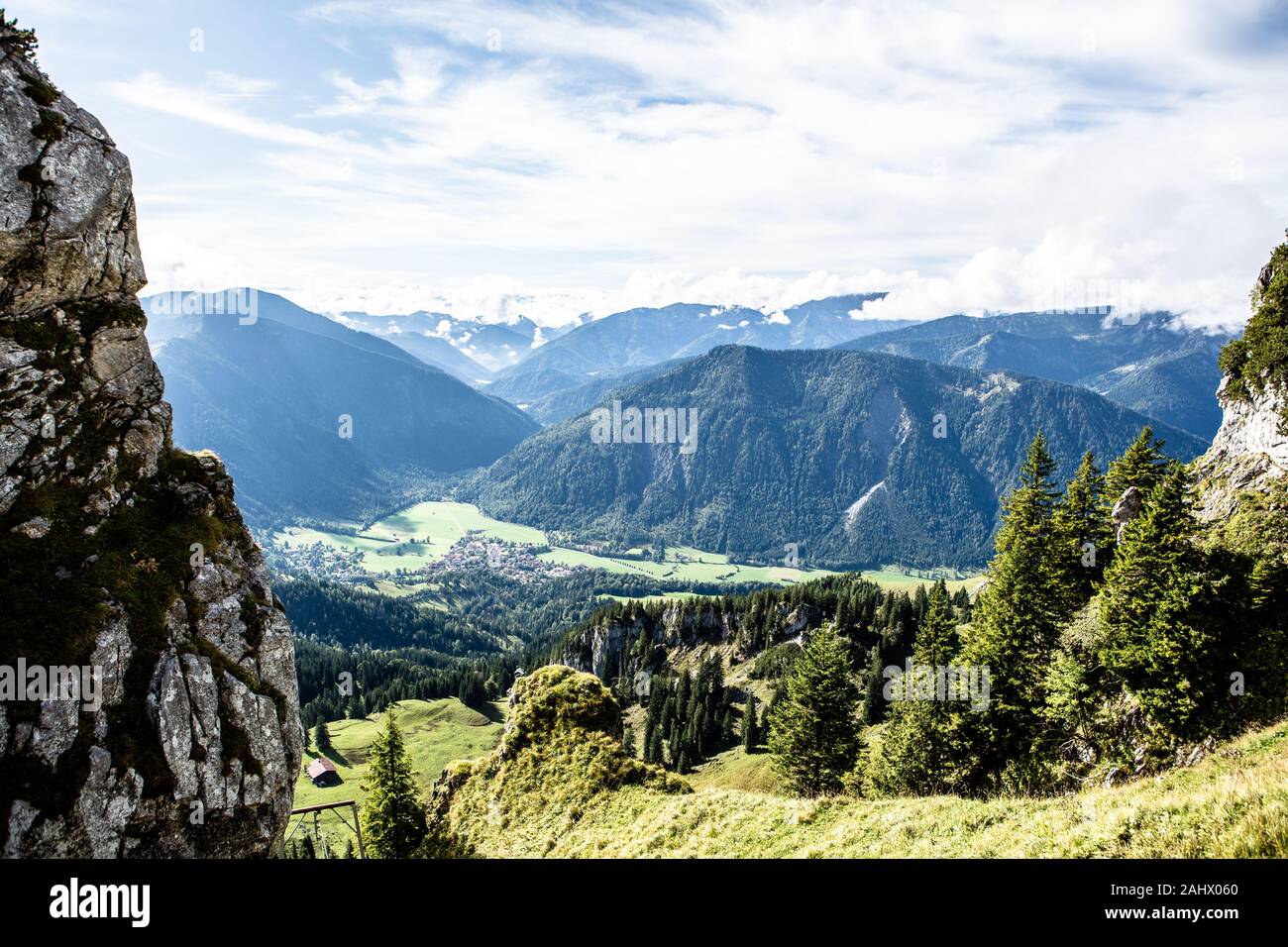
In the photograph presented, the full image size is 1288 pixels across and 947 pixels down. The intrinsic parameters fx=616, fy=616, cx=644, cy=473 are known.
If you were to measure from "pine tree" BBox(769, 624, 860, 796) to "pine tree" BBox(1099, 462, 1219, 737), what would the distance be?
733 inches

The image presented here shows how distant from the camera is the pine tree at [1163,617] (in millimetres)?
29766

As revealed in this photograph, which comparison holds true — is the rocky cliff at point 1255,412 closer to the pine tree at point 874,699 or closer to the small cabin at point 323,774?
the pine tree at point 874,699

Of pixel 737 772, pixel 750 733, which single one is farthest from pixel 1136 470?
pixel 750 733

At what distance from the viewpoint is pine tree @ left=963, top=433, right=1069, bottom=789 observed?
36.9 metres

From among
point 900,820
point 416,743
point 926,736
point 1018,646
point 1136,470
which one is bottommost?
point 416,743

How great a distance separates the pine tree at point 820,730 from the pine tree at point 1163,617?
18613mm

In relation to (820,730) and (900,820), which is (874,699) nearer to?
(820,730)

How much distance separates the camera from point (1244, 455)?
50125 millimetres

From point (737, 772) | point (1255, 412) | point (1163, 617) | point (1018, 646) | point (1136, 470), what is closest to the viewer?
point (1163, 617)

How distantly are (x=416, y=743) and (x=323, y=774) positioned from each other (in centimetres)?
2094

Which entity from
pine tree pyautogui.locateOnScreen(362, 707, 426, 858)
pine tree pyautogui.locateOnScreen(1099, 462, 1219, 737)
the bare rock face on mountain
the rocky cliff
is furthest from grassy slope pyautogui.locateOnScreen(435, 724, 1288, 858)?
the rocky cliff

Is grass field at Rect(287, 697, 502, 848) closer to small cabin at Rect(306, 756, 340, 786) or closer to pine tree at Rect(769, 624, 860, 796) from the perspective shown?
small cabin at Rect(306, 756, 340, 786)
